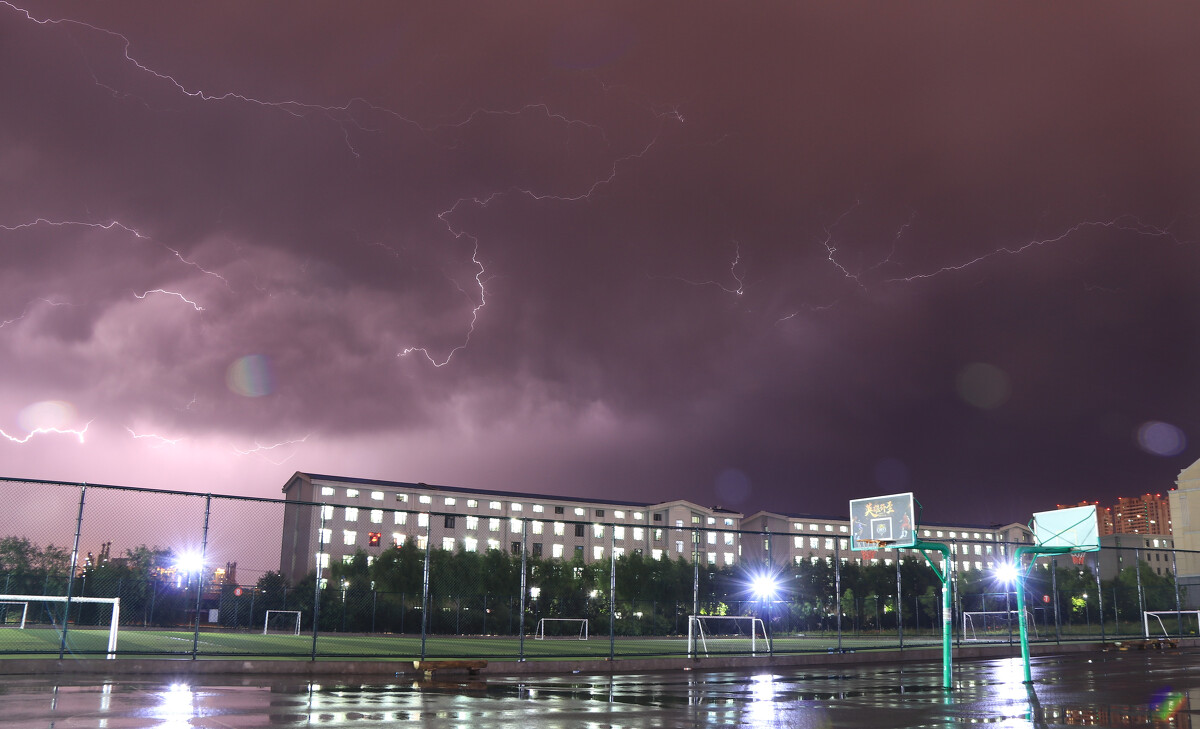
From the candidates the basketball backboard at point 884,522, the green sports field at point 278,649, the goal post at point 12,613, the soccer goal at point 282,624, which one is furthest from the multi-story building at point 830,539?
the basketball backboard at point 884,522

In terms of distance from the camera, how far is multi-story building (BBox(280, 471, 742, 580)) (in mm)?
109438

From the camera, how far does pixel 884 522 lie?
24734 millimetres

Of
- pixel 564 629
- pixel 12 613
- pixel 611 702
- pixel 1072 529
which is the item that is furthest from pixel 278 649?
pixel 564 629

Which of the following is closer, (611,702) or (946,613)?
(611,702)

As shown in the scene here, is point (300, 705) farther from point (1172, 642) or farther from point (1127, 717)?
point (1172, 642)

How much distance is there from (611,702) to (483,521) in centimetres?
10730

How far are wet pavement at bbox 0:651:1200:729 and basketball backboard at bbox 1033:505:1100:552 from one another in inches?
127

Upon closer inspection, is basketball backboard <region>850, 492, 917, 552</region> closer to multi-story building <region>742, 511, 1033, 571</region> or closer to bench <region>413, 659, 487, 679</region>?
bench <region>413, 659, 487, 679</region>

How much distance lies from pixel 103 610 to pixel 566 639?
25.8 meters

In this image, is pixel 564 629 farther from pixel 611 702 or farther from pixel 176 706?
pixel 176 706

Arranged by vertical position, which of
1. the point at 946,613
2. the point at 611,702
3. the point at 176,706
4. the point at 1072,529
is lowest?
the point at 611,702

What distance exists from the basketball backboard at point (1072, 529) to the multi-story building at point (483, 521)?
79.5 m

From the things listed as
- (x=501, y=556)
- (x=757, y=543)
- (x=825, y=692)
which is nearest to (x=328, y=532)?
(x=501, y=556)

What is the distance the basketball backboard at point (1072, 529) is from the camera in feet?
72.7
